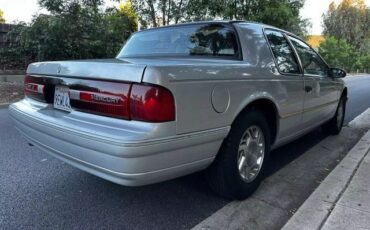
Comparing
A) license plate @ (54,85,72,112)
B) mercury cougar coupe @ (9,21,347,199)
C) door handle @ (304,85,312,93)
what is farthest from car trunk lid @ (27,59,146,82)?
door handle @ (304,85,312,93)

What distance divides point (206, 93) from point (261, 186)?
1.39 meters

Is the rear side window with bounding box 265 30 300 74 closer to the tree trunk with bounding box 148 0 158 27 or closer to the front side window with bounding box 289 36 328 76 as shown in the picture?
the front side window with bounding box 289 36 328 76

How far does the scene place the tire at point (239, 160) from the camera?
9.30 ft

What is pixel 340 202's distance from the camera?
302 cm

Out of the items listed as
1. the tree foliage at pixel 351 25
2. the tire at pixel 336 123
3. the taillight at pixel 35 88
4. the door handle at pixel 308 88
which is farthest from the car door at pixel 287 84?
the tree foliage at pixel 351 25

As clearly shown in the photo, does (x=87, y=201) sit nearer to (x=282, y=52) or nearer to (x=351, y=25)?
(x=282, y=52)

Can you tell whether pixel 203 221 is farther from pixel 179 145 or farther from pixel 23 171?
pixel 23 171

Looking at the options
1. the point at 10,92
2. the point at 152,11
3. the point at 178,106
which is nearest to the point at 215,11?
the point at 152,11

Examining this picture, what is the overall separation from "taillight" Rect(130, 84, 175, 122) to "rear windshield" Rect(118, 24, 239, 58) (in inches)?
44.7

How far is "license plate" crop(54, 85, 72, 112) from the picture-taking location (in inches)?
110

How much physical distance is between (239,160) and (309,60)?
6.73ft

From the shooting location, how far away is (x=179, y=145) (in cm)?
238

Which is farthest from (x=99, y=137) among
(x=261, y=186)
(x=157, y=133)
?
(x=261, y=186)

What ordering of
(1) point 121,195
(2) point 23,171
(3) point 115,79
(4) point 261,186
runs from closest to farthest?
(3) point 115,79
(1) point 121,195
(4) point 261,186
(2) point 23,171
